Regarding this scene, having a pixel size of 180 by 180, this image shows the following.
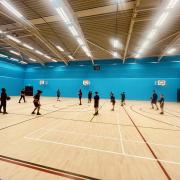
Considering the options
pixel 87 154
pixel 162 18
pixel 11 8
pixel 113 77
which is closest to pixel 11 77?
pixel 11 8

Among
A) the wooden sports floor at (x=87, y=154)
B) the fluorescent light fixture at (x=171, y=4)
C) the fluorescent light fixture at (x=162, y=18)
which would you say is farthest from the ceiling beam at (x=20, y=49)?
the fluorescent light fixture at (x=171, y=4)

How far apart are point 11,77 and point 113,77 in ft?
64.4

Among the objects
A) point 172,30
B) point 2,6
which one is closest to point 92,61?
point 172,30

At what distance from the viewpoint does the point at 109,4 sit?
10.1 meters

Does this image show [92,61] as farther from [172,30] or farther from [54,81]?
[172,30]

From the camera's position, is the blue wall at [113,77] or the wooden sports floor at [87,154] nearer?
the wooden sports floor at [87,154]

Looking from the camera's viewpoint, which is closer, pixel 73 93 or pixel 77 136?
pixel 77 136

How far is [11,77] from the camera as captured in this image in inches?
1061

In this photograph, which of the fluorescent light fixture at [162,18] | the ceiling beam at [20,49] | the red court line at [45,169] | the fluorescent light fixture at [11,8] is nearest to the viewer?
the red court line at [45,169]

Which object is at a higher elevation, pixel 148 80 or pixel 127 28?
pixel 127 28

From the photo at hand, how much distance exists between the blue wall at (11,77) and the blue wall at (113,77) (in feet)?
5.67

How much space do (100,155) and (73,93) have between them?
76.4ft

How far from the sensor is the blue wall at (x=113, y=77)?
23062mm

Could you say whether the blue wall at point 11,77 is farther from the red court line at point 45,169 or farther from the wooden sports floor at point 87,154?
the red court line at point 45,169
